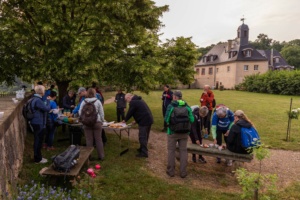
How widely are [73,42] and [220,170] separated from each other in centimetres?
663

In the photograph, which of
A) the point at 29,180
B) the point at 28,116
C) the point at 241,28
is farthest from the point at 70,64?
the point at 241,28

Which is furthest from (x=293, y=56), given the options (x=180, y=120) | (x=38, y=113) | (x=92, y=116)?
(x=38, y=113)

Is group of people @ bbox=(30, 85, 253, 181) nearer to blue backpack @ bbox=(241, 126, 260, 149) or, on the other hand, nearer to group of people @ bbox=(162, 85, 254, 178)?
group of people @ bbox=(162, 85, 254, 178)

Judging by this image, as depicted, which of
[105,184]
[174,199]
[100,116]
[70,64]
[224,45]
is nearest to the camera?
[174,199]

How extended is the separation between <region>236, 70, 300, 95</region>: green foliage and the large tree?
35.8m

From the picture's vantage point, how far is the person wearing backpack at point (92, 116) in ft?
23.8

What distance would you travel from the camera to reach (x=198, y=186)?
21.3ft

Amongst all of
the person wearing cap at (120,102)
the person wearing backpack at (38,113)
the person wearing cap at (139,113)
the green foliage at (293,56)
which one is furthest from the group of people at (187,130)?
the green foliage at (293,56)

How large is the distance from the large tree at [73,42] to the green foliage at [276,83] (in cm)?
3575

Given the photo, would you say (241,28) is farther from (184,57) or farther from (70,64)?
(70,64)

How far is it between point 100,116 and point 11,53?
5.36 meters

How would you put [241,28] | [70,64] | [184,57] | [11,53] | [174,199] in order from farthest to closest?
1. [241,28]
2. [184,57]
3. [11,53]
4. [70,64]
5. [174,199]

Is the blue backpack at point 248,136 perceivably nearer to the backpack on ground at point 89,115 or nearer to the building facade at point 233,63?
the backpack on ground at point 89,115

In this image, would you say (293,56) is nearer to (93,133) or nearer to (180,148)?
(180,148)
